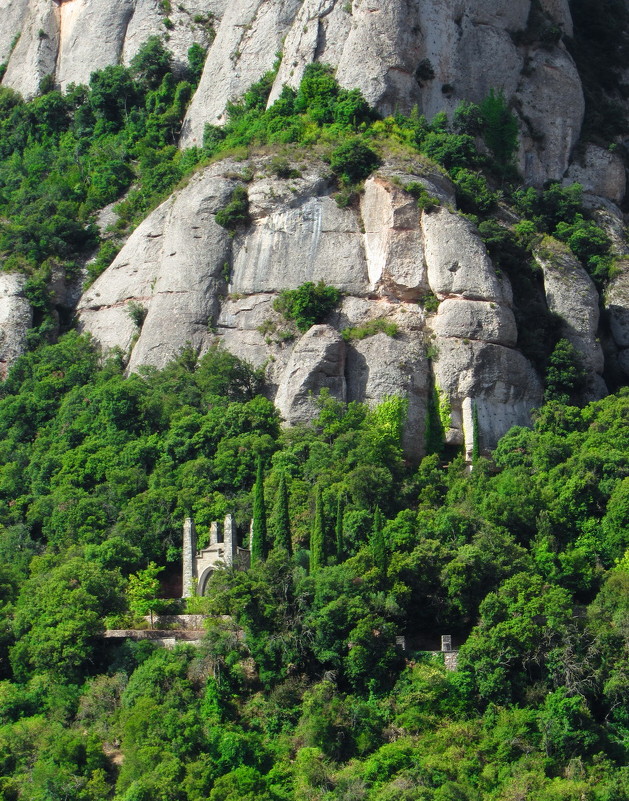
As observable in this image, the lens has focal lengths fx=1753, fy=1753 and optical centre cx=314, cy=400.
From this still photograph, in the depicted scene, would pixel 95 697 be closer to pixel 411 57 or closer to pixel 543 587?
pixel 543 587

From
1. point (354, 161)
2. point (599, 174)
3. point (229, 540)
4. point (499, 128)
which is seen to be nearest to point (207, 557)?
point (229, 540)

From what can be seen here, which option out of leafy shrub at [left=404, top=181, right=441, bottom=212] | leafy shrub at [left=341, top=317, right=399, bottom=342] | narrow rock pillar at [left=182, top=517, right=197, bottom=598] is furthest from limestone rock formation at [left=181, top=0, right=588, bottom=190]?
narrow rock pillar at [left=182, top=517, right=197, bottom=598]

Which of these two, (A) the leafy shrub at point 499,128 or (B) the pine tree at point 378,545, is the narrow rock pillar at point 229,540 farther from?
(A) the leafy shrub at point 499,128

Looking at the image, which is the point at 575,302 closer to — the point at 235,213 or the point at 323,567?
the point at 235,213

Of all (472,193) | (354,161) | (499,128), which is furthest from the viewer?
(499,128)

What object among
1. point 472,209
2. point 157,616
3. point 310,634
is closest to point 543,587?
point 310,634

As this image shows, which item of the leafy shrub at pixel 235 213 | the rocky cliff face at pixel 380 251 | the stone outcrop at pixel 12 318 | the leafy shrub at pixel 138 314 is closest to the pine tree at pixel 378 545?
the rocky cliff face at pixel 380 251
